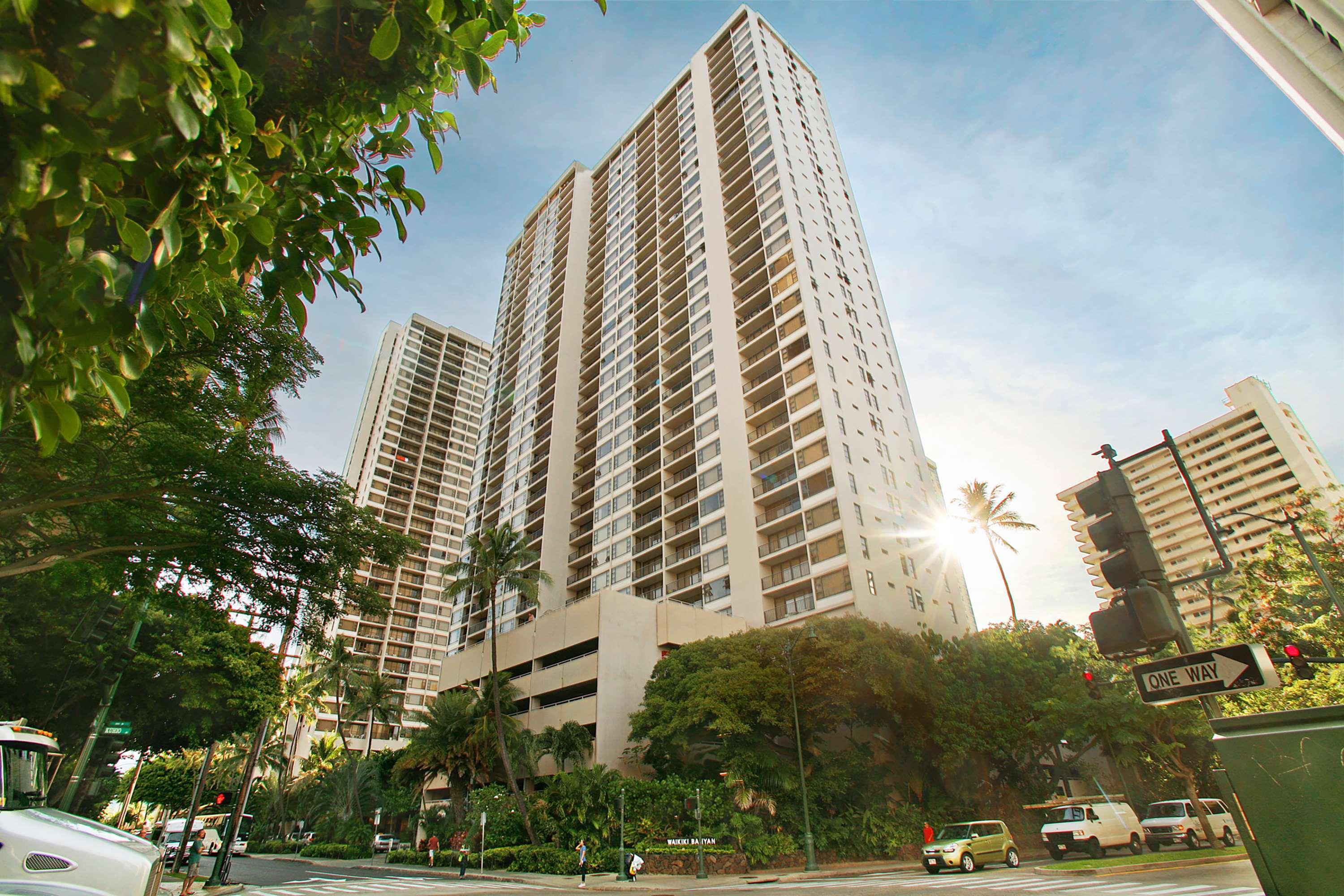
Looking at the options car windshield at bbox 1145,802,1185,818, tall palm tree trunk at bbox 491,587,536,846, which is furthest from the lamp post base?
car windshield at bbox 1145,802,1185,818

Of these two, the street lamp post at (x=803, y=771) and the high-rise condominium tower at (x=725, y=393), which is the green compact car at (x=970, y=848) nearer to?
the street lamp post at (x=803, y=771)

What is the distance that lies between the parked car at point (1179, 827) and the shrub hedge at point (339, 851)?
1709 inches

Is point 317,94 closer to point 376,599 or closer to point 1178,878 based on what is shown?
point 376,599

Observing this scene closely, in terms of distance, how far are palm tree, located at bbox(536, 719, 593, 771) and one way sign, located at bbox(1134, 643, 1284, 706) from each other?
34.0m

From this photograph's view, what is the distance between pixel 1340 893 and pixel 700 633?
38854mm

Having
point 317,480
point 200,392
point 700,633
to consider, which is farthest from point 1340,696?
point 200,392

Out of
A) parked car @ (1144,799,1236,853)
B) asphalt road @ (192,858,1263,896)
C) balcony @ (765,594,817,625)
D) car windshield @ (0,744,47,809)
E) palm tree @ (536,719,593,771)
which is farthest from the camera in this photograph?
balcony @ (765,594,817,625)

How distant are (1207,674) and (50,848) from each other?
10335mm

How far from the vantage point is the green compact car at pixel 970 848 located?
2147 centimetres

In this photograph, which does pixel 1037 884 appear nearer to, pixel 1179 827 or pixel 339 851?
pixel 1179 827

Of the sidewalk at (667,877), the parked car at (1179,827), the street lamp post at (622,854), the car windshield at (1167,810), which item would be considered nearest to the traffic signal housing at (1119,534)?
the sidewalk at (667,877)

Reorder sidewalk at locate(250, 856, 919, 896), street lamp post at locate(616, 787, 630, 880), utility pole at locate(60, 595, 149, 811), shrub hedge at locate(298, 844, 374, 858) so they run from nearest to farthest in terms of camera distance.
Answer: utility pole at locate(60, 595, 149, 811), sidewalk at locate(250, 856, 919, 896), street lamp post at locate(616, 787, 630, 880), shrub hedge at locate(298, 844, 374, 858)

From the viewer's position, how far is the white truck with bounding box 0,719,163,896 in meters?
6.17

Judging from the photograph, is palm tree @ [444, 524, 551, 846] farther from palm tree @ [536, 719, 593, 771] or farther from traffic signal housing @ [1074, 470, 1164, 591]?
traffic signal housing @ [1074, 470, 1164, 591]
